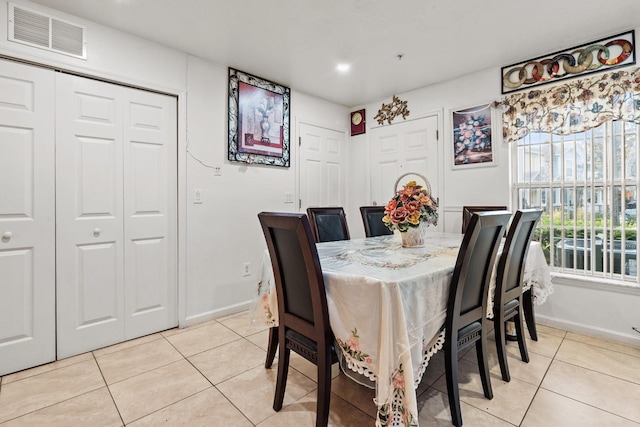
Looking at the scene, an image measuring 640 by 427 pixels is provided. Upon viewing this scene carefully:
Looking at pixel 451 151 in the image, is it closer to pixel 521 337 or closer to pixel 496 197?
pixel 496 197

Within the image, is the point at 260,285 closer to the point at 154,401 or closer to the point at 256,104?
the point at 154,401

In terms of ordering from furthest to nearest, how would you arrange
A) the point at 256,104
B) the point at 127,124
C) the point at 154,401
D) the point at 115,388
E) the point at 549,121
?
1. the point at 256,104
2. the point at 549,121
3. the point at 127,124
4. the point at 115,388
5. the point at 154,401

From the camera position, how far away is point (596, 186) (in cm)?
258

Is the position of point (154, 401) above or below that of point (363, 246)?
below

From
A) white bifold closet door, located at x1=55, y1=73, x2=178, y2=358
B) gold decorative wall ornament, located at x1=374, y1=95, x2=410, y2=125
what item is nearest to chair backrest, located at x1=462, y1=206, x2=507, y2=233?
gold decorative wall ornament, located at x1=374, y1=95, x2=410, y2=125

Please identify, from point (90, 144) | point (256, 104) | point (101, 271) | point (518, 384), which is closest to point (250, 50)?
point (256, 104)

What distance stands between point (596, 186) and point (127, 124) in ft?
12.5

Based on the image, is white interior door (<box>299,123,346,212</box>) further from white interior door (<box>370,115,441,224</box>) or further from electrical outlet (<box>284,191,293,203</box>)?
white interior door (<box>370,115,441,224</box>)

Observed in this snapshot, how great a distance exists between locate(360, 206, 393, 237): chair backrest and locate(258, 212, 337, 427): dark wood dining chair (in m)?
1.55

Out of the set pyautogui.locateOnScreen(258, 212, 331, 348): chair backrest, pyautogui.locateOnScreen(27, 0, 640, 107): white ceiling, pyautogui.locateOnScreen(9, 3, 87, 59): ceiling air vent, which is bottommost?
pyautogui.locateOnScreen(258, 212, 331, 348): chair backrest

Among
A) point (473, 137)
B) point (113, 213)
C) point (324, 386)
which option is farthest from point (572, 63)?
point (113, 213)

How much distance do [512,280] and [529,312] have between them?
0.67 metres

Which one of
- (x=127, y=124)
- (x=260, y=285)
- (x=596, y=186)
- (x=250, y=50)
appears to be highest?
(x=250, y=50)

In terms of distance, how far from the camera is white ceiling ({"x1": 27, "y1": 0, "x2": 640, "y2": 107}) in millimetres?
2090
